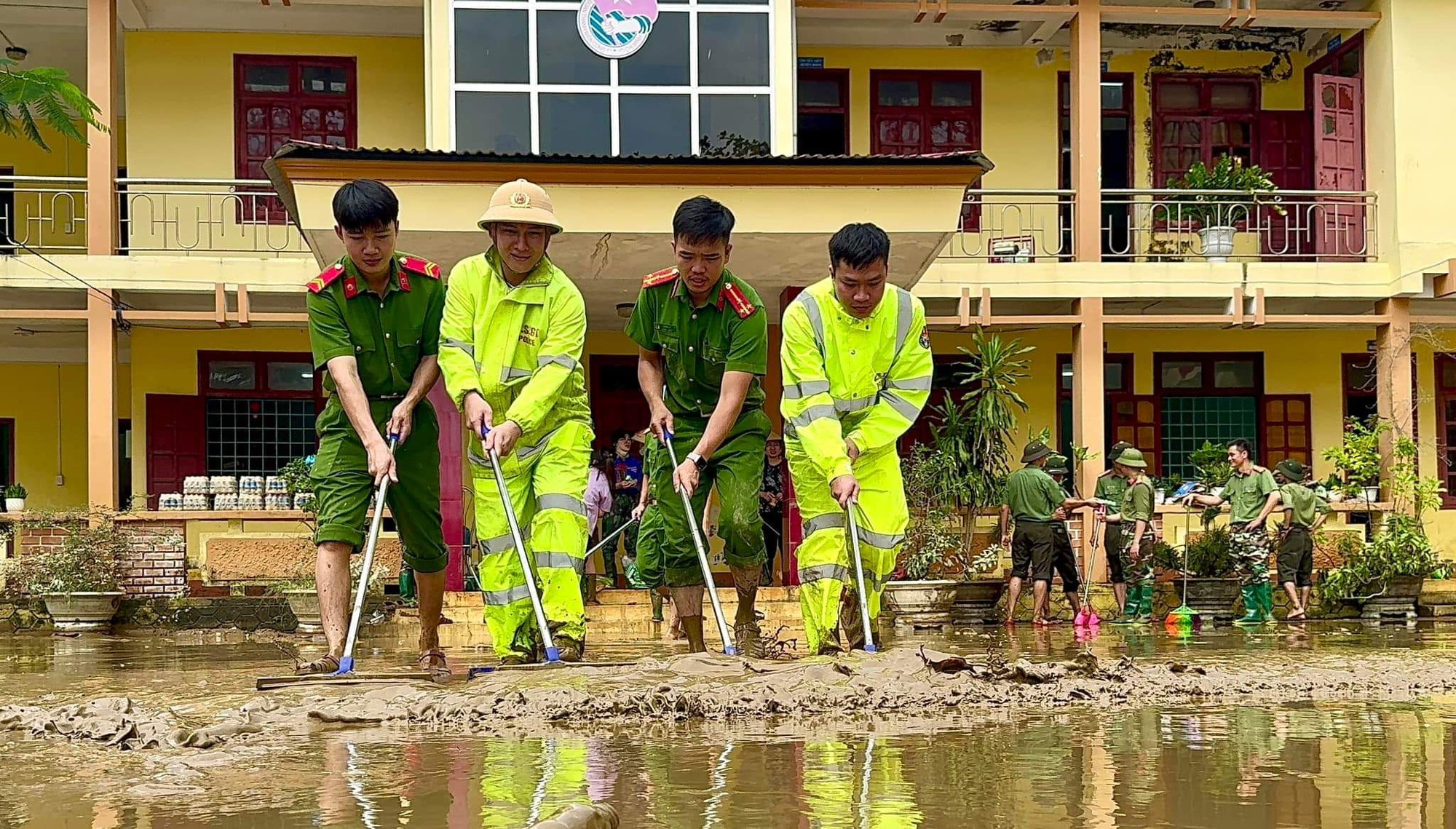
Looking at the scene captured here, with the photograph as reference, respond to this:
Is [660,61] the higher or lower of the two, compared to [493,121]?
higher

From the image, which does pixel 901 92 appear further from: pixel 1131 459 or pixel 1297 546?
pixel 1297 546

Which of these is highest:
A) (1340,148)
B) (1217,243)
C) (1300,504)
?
(1340,148)

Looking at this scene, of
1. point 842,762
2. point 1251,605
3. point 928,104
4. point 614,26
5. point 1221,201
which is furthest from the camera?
point 928,104

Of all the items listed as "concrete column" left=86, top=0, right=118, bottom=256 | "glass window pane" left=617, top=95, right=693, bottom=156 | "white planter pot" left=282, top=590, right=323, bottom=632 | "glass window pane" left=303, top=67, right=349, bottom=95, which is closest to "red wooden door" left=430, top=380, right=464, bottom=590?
"white planter pot" left=282, top=590, right=323, bottom=632

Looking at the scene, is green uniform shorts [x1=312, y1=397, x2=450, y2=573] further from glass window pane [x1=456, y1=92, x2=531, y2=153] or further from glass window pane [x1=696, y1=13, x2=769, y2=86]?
glass window pane [x1=696, y1=13, x2=769, y2=86]

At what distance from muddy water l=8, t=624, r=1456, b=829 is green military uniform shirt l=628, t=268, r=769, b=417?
5.25 ft

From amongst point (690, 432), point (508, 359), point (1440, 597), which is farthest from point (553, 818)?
point (1440, 597)

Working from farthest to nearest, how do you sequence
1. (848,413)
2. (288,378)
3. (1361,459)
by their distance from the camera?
(288,378) < (1361,459) < (848,413)

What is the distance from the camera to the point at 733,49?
1669cm

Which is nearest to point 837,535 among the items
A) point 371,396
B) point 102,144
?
point 371,396

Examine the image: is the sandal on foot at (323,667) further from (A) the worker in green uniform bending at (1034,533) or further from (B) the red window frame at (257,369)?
(B) the red window frame at (257,369)

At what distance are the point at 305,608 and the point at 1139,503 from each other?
25.6 ft

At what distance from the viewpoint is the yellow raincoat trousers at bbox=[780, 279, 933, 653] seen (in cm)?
732

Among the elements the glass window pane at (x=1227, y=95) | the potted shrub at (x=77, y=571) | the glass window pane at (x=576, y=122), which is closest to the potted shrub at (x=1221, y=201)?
the glass window pane at (x=1227, y=95)
